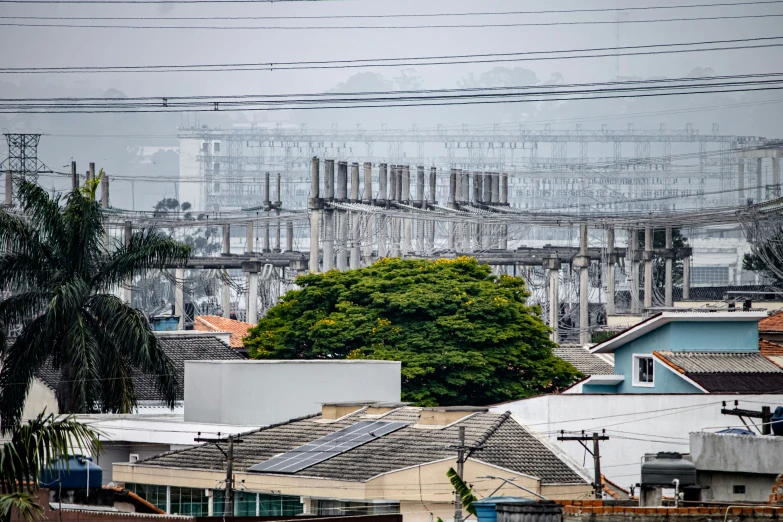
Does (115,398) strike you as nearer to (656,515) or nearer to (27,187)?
(27,187)

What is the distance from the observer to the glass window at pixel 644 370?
115 feet

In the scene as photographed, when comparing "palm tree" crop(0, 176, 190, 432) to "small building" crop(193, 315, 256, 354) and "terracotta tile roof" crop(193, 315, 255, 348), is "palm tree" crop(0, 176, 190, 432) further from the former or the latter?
"terracotta tile roof" crop(193, 315, 255, 348)

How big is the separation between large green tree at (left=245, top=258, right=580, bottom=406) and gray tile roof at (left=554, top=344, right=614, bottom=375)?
2215 millimetres

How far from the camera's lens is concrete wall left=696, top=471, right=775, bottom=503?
1883 cm

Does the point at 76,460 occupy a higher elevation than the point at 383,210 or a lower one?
lower

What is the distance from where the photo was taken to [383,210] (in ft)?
205

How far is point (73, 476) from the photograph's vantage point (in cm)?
1878

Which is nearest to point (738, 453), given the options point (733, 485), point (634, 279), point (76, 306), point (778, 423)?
point (733, 485)

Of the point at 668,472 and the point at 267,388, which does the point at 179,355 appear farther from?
the point at 668,472

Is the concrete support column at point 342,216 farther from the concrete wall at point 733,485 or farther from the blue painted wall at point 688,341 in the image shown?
the concrete wall at point 733,485

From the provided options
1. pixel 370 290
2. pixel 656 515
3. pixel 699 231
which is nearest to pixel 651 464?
pixel 656 515

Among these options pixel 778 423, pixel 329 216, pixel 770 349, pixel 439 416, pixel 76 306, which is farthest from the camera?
pixel 329 216

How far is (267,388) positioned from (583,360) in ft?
53.3

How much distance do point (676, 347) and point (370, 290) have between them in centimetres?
1227
